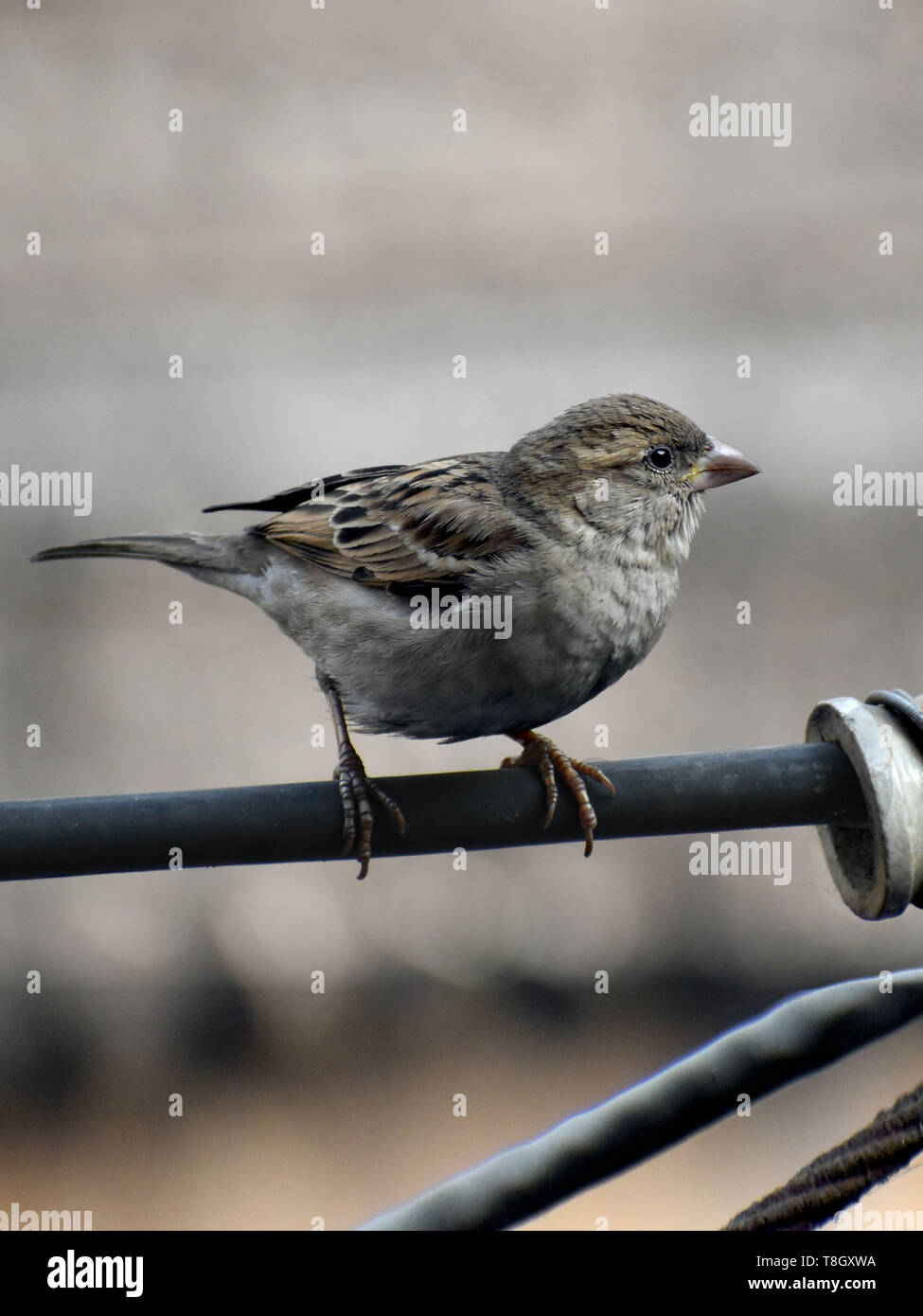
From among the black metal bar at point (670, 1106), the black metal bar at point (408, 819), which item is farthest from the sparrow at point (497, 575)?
the black metal bar at point (670, 1106)

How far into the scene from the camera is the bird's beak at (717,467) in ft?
11.2

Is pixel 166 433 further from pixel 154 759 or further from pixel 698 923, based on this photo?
pixel 698 923

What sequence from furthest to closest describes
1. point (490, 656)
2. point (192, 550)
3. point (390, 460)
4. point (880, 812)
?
point (390, 460) → point (192, 550) → point (490, 656) → point (880, 812)

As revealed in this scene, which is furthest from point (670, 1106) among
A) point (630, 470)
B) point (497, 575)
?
point (630, 470)

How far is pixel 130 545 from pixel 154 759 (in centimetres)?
340

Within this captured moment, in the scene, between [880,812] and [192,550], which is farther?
[192,550]

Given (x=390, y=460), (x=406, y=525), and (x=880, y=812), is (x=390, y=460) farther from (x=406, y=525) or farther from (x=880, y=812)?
(x=880, y=812)

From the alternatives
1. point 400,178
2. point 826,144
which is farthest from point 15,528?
point 826,144

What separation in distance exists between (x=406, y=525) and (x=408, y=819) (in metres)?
1.29

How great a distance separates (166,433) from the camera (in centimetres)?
833

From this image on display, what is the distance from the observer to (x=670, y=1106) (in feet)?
5.32

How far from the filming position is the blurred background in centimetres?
607

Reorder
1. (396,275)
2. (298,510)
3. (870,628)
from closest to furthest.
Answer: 1. (298,510)
2. (870,628)
3. (396,275)

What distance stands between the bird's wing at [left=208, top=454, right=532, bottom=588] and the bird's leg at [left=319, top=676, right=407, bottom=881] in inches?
11.8
